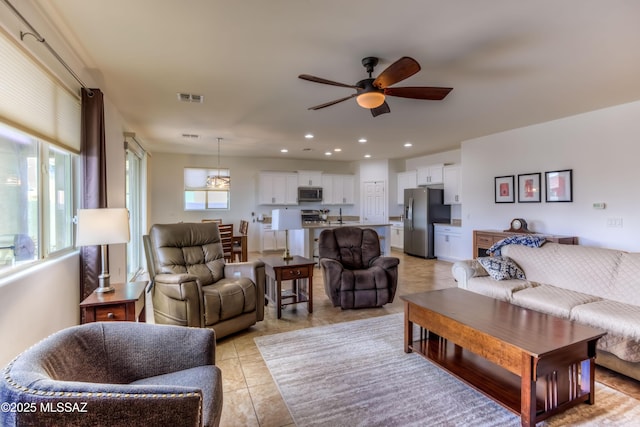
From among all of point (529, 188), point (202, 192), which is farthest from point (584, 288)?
point (202, 192)

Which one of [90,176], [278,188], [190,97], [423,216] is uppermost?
[190,97]

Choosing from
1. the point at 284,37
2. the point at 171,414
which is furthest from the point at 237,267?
the point at 171,414

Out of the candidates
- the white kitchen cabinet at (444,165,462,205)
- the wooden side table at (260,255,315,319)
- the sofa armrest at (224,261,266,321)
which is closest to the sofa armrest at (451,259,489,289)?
the wooden side table at (260,255,315,319)

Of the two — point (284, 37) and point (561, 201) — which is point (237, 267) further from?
point (561, 201)

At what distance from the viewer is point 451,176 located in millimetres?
7195

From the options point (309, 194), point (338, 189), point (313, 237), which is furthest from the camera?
point (338, 189)

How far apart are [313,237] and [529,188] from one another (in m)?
3.74

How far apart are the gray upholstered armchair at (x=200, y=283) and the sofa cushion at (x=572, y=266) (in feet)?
9.41

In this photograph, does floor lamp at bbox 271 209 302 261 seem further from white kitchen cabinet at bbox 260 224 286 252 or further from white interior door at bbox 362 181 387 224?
white interior door at bbox 362 181 387 224

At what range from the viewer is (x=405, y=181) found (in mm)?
8422

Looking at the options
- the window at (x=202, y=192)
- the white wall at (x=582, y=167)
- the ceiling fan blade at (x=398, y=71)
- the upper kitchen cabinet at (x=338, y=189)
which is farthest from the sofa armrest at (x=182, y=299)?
the upper kitchen cabinet at (x=338, y=189)

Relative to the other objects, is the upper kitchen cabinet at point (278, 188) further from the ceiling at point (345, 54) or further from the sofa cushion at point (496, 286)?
the sofa cushion at point (496, 286)

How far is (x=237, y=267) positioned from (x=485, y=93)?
337 centimetres

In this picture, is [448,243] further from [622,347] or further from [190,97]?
[190,97]
